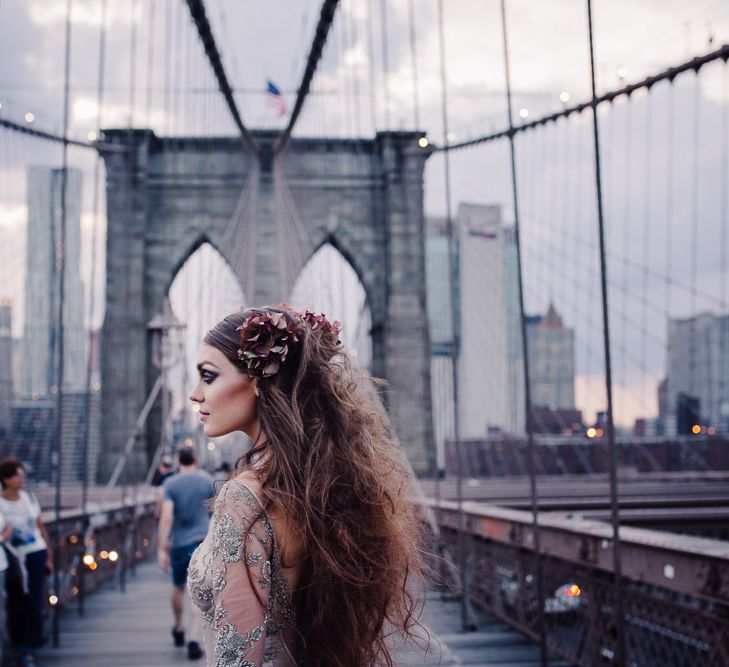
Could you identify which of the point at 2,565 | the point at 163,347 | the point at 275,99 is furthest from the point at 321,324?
the point at 275,99

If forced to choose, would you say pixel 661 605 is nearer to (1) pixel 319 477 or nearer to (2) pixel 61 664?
(1) pixel 319 477

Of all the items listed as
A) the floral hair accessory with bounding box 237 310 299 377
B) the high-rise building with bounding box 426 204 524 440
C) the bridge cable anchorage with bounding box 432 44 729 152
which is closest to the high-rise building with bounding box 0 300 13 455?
the bridge cable anchorage with bounding box 432 44 729 152

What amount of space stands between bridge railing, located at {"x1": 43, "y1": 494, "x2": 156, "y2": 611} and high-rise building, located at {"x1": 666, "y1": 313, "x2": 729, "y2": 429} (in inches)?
317

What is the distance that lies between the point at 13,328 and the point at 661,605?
17.1 meters

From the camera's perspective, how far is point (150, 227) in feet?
80.0

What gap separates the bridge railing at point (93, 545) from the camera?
688 centimetres

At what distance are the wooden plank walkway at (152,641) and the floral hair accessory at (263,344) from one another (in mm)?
2797

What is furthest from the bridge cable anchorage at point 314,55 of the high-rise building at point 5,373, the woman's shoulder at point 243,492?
the woman's shoulder at point 243,492

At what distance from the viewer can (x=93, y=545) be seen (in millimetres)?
8039

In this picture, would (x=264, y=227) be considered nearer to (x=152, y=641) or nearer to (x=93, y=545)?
(x=93, y=545)

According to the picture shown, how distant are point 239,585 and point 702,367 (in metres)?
18.5

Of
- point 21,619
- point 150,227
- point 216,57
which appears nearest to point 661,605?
point 21,619

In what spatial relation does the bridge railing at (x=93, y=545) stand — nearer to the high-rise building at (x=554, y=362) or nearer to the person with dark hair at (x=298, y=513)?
the person with dark hair at (x=298, y=513)

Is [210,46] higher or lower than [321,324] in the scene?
higher
